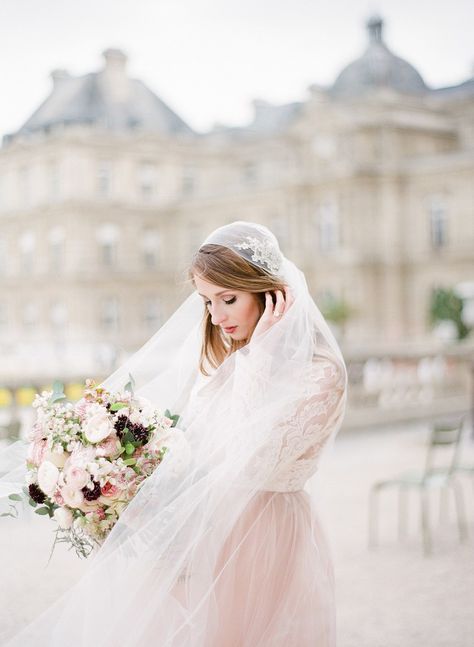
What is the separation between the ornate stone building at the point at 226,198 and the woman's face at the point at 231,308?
2377 cm

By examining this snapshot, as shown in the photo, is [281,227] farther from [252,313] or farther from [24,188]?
[252,313]

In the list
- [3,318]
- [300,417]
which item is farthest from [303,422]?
[3,318]

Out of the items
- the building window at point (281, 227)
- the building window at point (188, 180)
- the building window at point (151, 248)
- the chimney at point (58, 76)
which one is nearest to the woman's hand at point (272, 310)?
the building window at point (281, 227)

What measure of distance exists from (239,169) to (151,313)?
24.3 ft

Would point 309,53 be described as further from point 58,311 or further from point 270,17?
point 58,311

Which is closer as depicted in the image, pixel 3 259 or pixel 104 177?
pixel 3 259

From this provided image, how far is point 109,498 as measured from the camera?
1.99m

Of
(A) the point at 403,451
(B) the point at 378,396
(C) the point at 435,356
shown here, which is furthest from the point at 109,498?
(C) the point at 435,356

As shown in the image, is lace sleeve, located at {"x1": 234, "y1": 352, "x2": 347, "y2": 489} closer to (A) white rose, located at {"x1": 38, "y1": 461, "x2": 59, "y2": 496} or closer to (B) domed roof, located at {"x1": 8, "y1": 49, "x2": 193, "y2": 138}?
(A) white rose, located at {"x1": 38, "y1": 461, "x2": 59, "y2": 496}

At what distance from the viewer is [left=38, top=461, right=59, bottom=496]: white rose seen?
6.63ft

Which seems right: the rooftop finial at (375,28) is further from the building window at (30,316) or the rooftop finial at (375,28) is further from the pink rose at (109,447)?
the pink rose at (109,447)

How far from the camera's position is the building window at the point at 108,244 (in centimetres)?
3344

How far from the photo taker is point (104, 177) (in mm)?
34500

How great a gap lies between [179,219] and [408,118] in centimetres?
857
